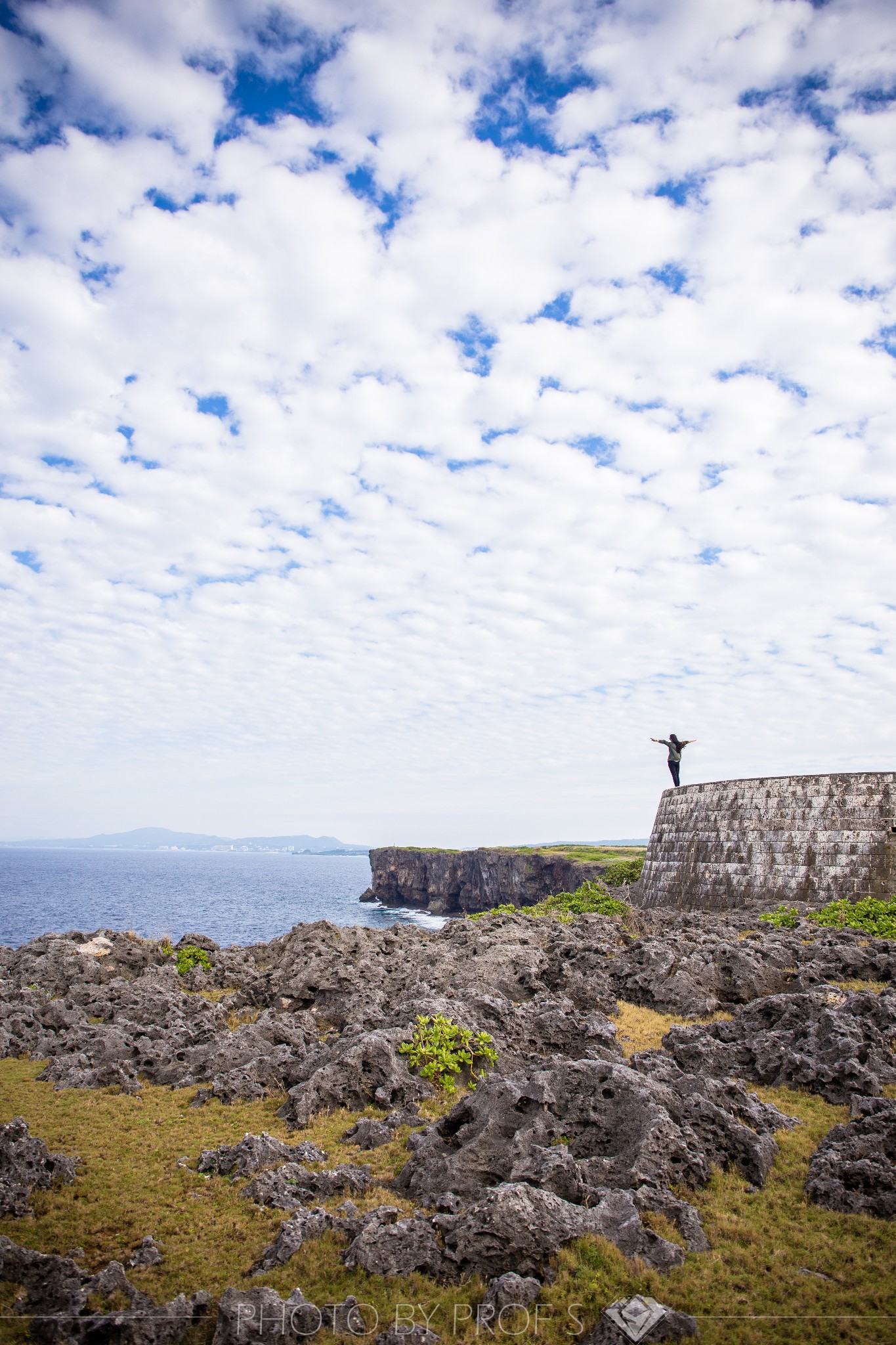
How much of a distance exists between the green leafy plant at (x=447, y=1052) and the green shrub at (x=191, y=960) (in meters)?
11.2

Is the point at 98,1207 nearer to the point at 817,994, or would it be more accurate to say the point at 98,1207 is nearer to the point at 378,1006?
the point at 378,1006

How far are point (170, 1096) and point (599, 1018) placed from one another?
759cm

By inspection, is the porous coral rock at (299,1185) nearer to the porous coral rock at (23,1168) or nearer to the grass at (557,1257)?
the grass at (557,1257)

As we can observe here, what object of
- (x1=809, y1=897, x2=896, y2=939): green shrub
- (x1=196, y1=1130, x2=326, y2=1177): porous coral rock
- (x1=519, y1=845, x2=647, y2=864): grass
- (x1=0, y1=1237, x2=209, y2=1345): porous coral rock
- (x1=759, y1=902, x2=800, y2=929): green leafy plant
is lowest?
(x1=519, y1=845, x2=647, y2=864): grass

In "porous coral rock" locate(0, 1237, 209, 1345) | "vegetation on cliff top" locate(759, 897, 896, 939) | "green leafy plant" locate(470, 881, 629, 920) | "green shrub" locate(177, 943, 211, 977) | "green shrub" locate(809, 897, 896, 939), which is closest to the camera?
"porous coral rock" locate(0, 1237, 209, 1345)

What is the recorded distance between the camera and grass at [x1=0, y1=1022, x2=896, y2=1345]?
5645mm

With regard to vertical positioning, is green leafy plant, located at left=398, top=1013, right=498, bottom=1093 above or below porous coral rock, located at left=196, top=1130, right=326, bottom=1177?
above

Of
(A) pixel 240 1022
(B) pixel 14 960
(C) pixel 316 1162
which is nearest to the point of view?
(C) pixel 316 1162

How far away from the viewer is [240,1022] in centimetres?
1617

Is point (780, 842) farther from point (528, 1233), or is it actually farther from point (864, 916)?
point (528, 1233)

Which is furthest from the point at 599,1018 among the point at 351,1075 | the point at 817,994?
the point at 351,1075

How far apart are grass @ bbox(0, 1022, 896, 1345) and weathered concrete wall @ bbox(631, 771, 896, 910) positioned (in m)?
15.8

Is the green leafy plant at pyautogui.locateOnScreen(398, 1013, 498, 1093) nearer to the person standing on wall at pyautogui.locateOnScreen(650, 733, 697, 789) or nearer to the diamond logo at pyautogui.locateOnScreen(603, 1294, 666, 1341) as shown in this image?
the diamond logo at pyautogui.locateOnScreen(603, 1294, 666, 1341)

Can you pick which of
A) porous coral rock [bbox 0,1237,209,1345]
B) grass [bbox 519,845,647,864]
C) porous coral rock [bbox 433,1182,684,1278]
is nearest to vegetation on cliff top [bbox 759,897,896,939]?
porous coral rock [bbox 433,1182,684,1278]
